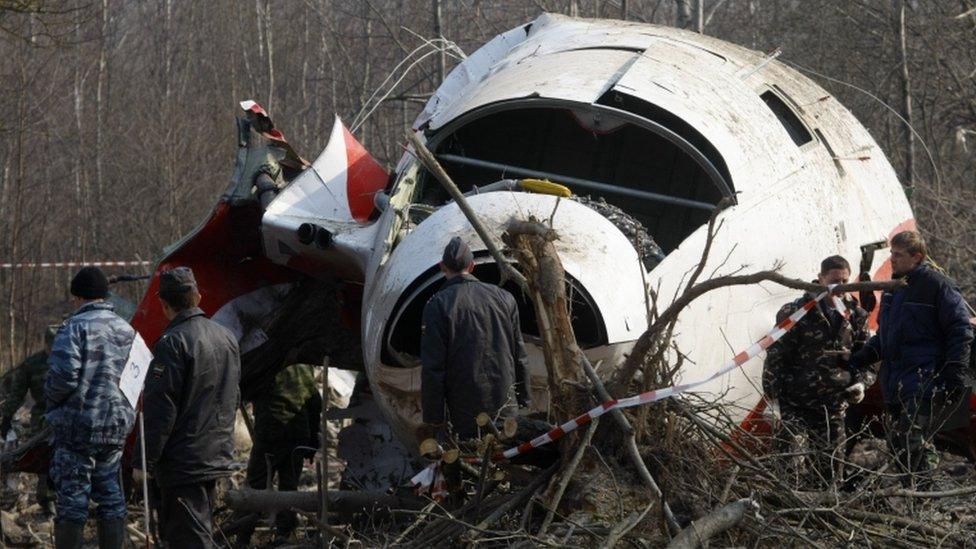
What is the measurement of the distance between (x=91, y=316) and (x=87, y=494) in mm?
935

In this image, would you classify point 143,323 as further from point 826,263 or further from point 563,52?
point 826,263

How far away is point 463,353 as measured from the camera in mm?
6406

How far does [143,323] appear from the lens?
927cm

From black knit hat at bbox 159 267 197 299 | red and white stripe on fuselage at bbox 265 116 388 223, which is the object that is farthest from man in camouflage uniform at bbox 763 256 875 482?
black knit hat at bbox 159 267 197 299

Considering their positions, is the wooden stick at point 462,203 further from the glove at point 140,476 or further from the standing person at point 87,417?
the standing person at point 87,417

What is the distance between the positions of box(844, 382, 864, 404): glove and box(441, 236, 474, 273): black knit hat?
8.94 feet

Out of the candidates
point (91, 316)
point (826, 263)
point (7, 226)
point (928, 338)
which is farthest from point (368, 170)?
point (7, 226)

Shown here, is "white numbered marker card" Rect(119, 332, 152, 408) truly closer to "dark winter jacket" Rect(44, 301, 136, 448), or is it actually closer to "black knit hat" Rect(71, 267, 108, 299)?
"dark winter jacket" Rect(44, 301, 136, 448)

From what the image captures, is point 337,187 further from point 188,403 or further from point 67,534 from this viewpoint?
point 67,534

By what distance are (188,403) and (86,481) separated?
3.05 ft

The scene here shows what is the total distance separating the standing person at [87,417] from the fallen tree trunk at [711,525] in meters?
3.53

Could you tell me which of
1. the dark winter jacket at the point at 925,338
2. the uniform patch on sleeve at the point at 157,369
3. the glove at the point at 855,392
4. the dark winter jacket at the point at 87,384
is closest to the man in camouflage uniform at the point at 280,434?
the dark winter jacket at the point at 87,384

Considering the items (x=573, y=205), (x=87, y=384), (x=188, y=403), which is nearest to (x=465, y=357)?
(x=573, y=205)

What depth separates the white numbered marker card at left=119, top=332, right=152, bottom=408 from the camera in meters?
7.32
